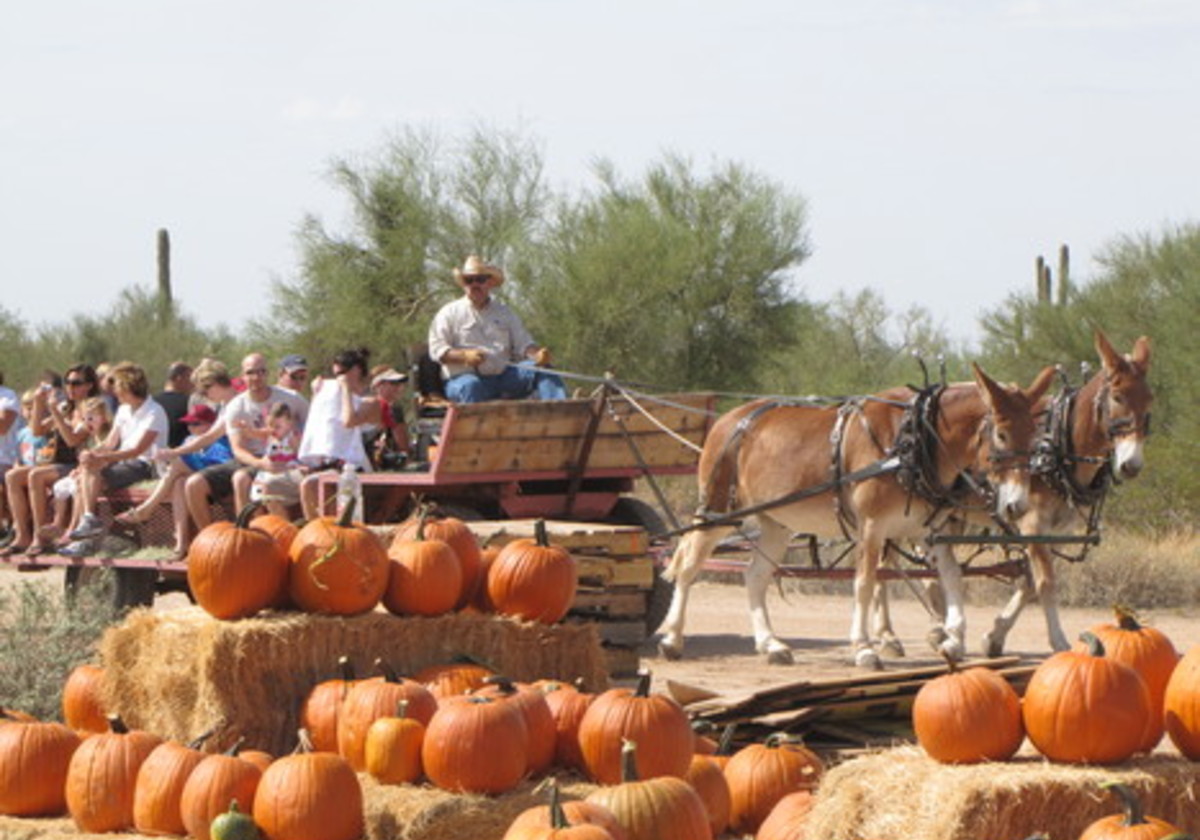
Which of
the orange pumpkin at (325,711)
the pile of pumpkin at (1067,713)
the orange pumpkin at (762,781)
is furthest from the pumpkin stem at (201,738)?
the pile of pumpkin at (1067,713)

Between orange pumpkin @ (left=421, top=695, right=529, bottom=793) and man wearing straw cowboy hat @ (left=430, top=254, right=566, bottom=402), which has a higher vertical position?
man wearing straw cowboy hat @ (left=430, top=254, right=566, bottom=402)

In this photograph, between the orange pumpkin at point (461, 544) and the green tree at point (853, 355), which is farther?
the green tree at point (853, 355)

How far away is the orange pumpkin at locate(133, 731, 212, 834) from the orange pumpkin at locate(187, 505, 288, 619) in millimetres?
1143

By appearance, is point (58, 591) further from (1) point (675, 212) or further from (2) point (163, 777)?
(1) point (675, 212)

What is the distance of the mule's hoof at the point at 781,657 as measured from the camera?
1518 centimetres

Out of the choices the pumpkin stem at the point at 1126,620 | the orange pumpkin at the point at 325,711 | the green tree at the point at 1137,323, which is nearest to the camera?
the pumpkin stem at the point at 1126,620

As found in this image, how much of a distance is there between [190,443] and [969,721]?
9.74m

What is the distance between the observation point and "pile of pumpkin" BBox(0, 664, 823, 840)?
7695mm

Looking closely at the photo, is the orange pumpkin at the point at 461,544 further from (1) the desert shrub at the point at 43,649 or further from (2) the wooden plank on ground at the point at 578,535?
(2) the wooden plank on ground at the point at 578,535

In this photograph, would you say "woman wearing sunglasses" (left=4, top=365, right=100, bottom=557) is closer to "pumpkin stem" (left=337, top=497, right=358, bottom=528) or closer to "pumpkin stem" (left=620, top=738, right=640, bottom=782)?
"pumpkin stem" (left=337, top=497, right=358, bottom=528)

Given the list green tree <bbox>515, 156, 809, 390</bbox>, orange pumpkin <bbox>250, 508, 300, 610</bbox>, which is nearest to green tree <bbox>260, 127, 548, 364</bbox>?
green tree <bbox>515, 156, 809, 390</bbox>

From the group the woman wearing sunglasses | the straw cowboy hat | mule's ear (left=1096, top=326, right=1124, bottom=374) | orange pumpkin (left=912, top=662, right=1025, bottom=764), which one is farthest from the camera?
the woman wearing sunglasses

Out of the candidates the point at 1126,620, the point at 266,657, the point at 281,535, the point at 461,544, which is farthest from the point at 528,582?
the point at 1126,620

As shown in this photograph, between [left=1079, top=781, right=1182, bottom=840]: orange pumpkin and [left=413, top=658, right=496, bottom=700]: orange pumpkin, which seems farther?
[left=413, top=658, right=496, bottom=700]: orange pumpkin
